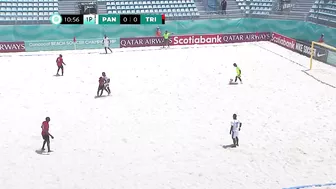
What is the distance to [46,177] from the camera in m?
15.1

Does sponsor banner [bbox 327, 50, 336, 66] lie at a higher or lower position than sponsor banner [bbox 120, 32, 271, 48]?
lower

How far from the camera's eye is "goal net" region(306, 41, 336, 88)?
2763 cm

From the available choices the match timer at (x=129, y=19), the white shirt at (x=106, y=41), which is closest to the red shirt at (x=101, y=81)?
the white shirt at (x=106, y=41)

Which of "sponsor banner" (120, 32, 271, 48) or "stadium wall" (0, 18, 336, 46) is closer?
"stadium wall" (0, 18, 336, 46)

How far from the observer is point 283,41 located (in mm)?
37469

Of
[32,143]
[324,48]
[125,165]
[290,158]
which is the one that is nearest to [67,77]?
[32,143]

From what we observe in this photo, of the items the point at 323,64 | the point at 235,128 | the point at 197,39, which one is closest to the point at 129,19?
the point at 197,39

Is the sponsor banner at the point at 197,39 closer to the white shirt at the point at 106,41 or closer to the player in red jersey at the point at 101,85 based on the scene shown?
the white shirt at the point at 106,41

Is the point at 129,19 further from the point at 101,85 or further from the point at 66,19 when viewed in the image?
the point at 101,85

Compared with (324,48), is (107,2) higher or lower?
higher

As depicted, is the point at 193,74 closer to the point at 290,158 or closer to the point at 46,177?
the point at 290,158

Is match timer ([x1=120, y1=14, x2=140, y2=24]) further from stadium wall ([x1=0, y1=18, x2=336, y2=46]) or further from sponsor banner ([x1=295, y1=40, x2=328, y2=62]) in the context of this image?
sponsor banner ([x1=295, y1=40, x2=328, y2=62])

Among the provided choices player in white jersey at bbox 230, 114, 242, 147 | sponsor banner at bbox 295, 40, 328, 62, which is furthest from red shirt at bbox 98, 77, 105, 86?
sponsor banner at bbox 295, 40, 328, 62

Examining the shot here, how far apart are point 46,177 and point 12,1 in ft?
99.4
